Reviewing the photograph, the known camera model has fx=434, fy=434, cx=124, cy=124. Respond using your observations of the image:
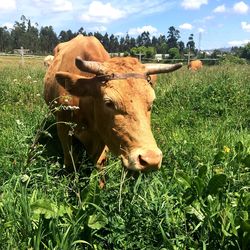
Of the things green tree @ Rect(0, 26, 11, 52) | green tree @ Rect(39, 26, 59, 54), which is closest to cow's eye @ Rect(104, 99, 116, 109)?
green tree @ Rect(39, 26, 59, 54)

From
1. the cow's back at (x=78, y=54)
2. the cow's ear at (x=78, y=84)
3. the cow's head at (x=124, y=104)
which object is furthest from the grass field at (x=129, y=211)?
the cow's back at (x=78, y=54)

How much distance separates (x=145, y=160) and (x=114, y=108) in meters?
0.75

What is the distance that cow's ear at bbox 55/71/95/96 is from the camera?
4.44m

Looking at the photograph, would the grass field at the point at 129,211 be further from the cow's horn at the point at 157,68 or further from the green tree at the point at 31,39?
the green tree at the point at 31,39

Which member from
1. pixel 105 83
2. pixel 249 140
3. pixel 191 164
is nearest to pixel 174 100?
pixel 249 140

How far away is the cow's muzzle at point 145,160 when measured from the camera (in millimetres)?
3498

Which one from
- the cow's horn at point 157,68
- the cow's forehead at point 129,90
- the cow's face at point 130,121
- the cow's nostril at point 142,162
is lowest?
the cow's nostril at point 142,162

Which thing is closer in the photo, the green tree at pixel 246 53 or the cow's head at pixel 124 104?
the cow's head at pixel 124 104

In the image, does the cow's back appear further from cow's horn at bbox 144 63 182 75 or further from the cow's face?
the cow's face

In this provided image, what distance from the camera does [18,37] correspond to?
84.6 m

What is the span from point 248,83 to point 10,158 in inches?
273

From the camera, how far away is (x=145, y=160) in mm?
3516

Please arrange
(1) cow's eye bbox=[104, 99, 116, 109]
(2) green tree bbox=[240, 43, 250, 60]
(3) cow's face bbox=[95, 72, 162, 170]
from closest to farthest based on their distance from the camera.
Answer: (3) cow's face bbox=[95, 72, 162, 170] → (1) cow's eye bbox=[104, 99, 116, 109] → (2) green tree bbox=[240, 43, 250, 60]

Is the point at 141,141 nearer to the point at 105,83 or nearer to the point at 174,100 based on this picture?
the point at 105,83
